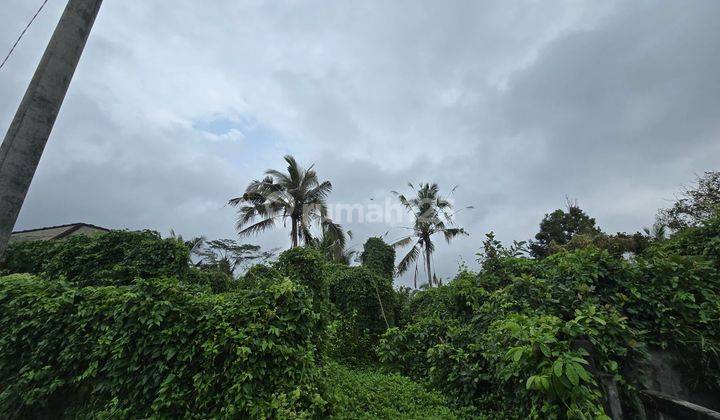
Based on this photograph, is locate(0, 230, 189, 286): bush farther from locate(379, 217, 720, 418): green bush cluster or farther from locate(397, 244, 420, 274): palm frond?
locate(397, 244, 420, 274): palm frond

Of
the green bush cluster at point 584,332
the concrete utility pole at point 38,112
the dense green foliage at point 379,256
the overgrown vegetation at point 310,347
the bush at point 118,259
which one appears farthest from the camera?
the dense green foliage at point 379,256

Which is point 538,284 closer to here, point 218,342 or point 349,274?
point 218,342

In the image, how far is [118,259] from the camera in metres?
8.07

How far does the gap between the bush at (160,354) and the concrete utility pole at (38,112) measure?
1.97 m

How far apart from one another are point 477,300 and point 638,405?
3.35 m

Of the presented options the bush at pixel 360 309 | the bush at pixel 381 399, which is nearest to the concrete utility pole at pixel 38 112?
the bush at pixel 381 399

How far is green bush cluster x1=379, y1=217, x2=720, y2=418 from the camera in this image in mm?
3002

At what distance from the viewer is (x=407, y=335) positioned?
24.2ft

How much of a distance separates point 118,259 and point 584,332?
9.30m

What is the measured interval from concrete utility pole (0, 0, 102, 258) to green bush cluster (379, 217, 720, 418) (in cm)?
390

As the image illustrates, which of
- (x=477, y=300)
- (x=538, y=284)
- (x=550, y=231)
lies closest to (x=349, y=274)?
(x=477, y=300)

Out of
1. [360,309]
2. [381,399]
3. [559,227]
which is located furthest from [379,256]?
[559,227]

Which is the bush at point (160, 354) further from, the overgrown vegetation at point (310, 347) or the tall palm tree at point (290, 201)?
the tall palm tree at point (290, 201)

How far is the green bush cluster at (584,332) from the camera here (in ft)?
9.85
